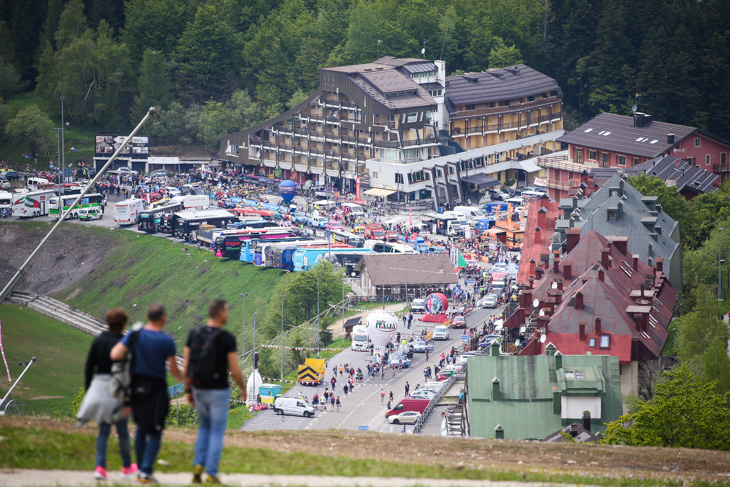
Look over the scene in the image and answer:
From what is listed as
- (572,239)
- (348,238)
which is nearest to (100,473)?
(572,239)

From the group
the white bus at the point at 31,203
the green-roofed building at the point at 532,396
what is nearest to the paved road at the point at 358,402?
the green-roofed building at the point at 532,396

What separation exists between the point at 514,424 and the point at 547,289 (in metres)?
19.2

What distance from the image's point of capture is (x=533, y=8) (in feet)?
616

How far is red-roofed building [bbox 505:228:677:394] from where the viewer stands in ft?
202

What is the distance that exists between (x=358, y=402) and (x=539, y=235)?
23.7 m

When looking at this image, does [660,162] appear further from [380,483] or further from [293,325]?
[380,483]

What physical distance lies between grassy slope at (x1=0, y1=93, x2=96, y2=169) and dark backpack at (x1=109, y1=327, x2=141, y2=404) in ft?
456

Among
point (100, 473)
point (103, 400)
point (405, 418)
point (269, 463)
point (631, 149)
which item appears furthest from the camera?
point (631, 149)

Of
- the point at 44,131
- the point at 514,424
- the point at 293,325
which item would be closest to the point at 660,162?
the point at 293,325

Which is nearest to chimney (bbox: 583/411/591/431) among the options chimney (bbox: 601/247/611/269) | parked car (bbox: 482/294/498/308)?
chimney (bbox: 601/247/611/269)

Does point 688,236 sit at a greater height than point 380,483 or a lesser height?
lesser

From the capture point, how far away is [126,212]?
126750mm

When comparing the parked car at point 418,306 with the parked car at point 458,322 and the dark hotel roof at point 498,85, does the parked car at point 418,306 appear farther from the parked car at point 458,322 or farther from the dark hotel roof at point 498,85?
the dark hotel roof at point 498,85

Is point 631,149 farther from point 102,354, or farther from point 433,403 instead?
point 102,354
